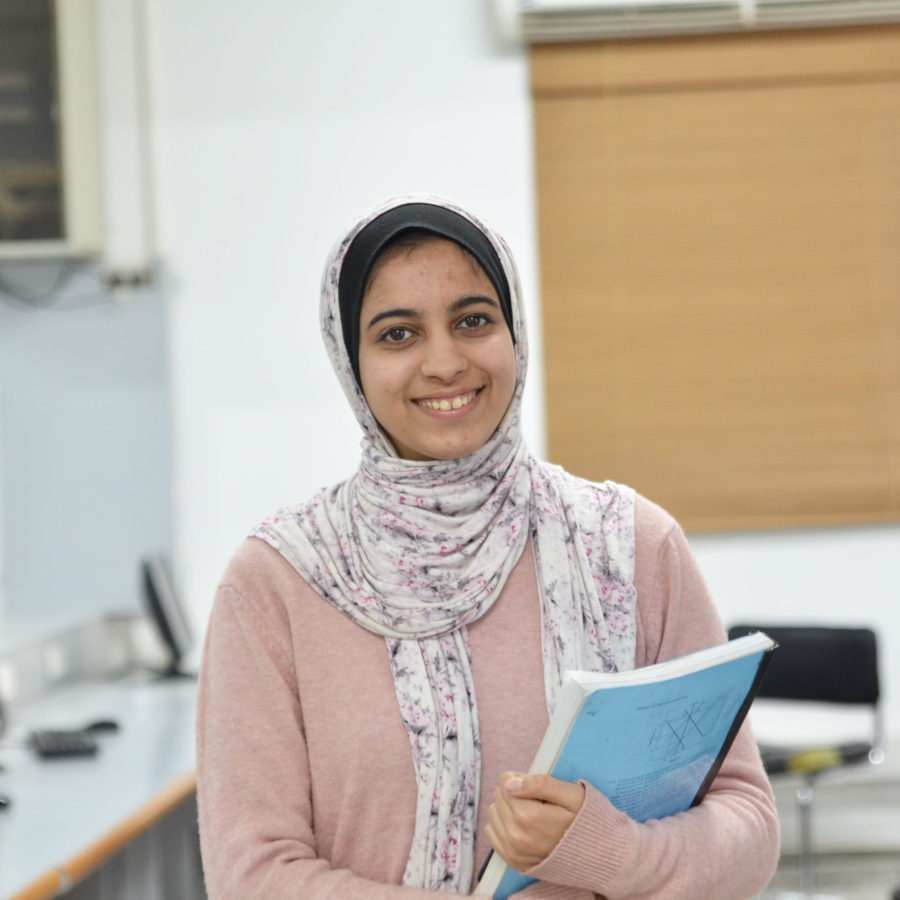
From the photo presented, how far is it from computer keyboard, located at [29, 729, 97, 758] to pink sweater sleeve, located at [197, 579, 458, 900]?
143cm

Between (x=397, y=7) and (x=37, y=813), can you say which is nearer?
(x=37, y=813)

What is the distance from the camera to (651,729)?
0.97 meters

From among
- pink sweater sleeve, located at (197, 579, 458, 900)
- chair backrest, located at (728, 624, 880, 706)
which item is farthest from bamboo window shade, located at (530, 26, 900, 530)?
A: pink sweater sleeve, located at (197, 579, 458, 900)

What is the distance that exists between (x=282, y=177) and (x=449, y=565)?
2.56m

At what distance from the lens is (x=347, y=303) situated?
108 cm

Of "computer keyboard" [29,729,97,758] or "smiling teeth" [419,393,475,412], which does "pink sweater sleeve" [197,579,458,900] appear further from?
"computer keyboard" [29,729,97,758]

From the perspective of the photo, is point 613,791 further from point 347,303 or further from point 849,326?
point 849,326

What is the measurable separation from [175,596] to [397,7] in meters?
1.78

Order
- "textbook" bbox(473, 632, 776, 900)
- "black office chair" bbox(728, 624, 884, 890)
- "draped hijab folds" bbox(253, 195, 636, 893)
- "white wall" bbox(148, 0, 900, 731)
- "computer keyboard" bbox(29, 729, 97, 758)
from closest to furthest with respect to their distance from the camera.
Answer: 1. "textbook" bbox(473, 632, 776, 900)
2. "draped hijab folds" bbox(253, 195, 636, 893)
3. "computer keyboard" bbox(29, 729, 97, 758)
4. "black office chair" bbox(728, 624, 884, 890)
5. "white wall" bbox(148, 0, 900, 731)

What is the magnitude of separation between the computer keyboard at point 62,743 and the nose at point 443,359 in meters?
1.62

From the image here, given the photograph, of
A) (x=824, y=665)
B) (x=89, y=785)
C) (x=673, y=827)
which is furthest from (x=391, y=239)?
(x=824, y=665)

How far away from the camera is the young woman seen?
1000 mm

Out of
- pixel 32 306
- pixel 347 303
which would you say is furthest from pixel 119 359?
pixel 347 303

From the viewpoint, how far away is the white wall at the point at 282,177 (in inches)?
134
